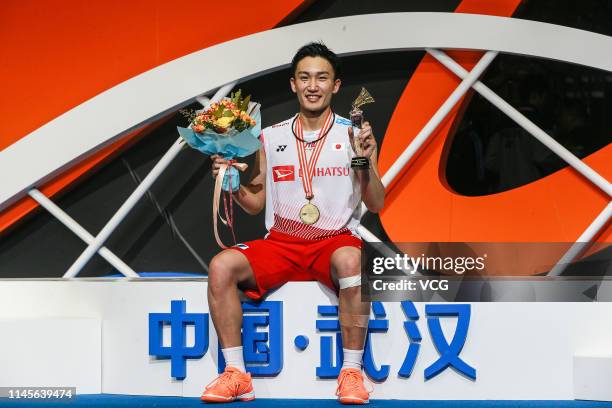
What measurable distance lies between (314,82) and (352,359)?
125cm

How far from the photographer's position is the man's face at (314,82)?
15.6 feet

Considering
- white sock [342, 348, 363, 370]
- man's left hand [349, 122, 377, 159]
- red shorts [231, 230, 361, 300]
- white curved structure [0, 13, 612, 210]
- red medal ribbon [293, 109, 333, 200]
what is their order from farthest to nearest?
white curved structure [0, 13, 612, 210] → red medal ribbon [293, 109, 333, 200] → red shorts [231, 230, 361, 300] → white sock [342, 348, 363, 370] → man's left hand [349, 122, 377, 159]

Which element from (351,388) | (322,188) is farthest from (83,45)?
(351,388)

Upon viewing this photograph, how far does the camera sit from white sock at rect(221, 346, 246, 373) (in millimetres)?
4535

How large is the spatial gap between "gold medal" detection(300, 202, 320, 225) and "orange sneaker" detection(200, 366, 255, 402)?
0.73 m

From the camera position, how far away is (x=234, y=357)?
4535 millimetres

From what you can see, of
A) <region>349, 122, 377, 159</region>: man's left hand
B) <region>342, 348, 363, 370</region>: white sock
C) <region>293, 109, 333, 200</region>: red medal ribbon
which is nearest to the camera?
<region>349, 122, 377, 159</region>: man's left hand

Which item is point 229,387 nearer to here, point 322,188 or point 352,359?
point 352,359

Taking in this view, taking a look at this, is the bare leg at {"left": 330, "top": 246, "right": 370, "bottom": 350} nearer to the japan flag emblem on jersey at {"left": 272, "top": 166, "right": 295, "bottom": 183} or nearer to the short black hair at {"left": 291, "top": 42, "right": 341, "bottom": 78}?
the japan flag emblem on jersey at {"left": 272, "top": 166, "right": 295, "bottom": 183}

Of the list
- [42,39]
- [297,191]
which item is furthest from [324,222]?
[42,39]

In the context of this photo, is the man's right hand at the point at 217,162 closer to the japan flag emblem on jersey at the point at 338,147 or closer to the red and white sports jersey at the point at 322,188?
the red and white sports jersey at the point at 322,188

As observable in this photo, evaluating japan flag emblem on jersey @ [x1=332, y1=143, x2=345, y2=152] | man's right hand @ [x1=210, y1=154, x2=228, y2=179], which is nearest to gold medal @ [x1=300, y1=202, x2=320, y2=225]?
japan flag emblem on jersey @ [x1=332, y1=143, x2=345, y2=152]

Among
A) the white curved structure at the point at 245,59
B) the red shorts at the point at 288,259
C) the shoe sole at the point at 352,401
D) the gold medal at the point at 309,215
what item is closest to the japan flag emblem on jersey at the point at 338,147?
the gold medal at the point at 309,215

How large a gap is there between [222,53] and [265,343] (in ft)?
5.44
